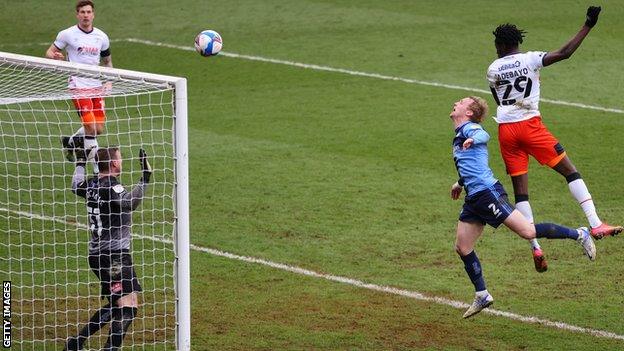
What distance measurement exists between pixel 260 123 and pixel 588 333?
30.5 ft

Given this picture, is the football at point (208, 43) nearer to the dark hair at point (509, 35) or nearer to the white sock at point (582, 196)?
the dark hair at point (509, 35)

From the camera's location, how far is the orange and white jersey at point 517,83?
12.2 meters

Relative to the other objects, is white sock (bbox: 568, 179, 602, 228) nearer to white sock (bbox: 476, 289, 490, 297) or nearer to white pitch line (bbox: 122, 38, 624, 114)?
white sock (bbox: 476, 289, 490, 297)

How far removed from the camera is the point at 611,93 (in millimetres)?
21109

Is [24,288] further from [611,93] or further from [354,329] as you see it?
[611,93]

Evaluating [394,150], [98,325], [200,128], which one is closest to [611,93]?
[394,150]

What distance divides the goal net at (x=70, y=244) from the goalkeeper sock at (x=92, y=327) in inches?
17.6

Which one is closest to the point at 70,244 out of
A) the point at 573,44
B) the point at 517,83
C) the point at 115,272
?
the point at 115,272

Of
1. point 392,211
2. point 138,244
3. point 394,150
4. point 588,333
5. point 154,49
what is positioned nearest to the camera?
point 588,333

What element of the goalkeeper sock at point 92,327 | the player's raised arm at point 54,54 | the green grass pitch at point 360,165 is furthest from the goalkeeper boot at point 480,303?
the player's raised arm at point 54,54

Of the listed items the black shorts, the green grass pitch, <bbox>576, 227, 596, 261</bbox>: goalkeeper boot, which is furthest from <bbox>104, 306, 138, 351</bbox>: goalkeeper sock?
<bbox>576, 227, 596, 261</bbox>: goalkeeper boot

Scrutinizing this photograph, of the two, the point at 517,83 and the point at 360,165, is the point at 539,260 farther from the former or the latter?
the point at 360,165

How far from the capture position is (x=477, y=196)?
11.1 m

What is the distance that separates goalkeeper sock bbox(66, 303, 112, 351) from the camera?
412 inches
